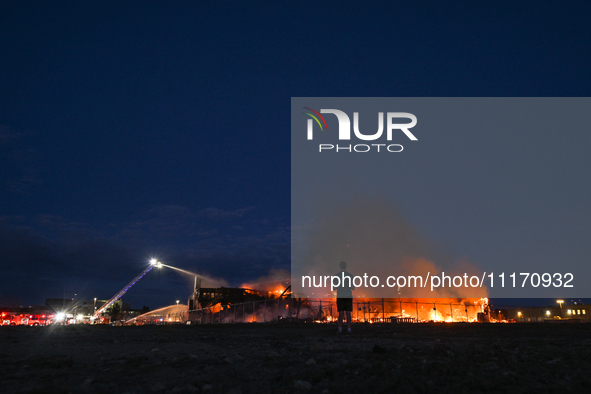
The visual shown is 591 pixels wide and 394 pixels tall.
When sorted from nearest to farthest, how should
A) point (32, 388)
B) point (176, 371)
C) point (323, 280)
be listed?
point (32, 388) < point (176, 371) < point (323, 280)

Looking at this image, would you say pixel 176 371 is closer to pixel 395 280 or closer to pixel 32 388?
pixel 32 388

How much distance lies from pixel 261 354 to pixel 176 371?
4.08 feet

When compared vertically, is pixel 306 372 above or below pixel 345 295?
below

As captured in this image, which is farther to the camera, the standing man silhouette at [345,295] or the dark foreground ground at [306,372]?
the standing man silhouette at [345,295]

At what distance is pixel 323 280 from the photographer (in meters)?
45.7

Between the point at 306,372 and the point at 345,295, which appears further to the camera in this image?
the point at 345,295

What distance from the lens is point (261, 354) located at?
4105 millimetres

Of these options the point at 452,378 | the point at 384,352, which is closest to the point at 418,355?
the point at 384,352

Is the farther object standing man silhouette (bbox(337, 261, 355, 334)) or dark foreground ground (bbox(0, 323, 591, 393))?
standing man silhouette (bbox(337, 261, 355, 334))

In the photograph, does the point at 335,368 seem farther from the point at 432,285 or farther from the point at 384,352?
the point at 432,285

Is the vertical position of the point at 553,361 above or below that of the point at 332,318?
above

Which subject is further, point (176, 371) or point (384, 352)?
point (384, 352)

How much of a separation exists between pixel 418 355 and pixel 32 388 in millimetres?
3388

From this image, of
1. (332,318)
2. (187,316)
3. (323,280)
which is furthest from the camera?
(323,280)
